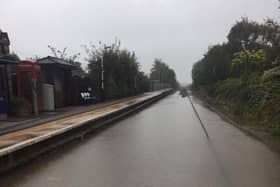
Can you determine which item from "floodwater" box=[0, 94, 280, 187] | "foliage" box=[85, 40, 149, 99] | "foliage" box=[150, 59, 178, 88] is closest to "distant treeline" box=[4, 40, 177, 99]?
"foliage" box=[85, 40, 149, 99]

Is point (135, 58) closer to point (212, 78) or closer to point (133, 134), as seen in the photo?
point (212, 78)

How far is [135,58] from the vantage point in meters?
48.8

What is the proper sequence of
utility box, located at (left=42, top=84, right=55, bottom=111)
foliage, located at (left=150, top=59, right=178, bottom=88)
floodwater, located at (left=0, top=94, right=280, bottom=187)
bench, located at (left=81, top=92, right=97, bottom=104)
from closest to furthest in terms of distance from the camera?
floodwater, located at (left=0, top=94, right=280, bottom=187)
utility box, located at (left=42, top=84, right=55, bottom=111)
bench, located at (left=81, top=92, right=97, bottom=104)
foliage, located at (left=150, top=59, right=178, bottom=88)

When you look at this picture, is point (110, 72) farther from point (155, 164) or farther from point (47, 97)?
point (155, 164)

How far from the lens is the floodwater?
21.7 ft

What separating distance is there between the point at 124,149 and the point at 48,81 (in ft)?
51.6

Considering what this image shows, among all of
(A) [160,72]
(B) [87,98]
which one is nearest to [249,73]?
(B) [87,98]

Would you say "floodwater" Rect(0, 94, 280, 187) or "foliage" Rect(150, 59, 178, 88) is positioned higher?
"foliage" Rect(150, 59, 178, 88)

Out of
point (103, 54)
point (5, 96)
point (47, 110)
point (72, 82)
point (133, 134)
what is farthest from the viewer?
point (103, 54)

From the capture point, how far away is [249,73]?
27797mm

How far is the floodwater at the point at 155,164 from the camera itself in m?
6.61

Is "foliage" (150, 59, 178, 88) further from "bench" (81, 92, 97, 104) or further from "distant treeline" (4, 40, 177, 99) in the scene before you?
"bench" (81, 92, 97, 104)

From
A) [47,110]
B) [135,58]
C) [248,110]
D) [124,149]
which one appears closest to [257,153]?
[124,149]

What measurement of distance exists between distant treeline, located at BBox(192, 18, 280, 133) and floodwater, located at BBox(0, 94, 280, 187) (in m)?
2.94
